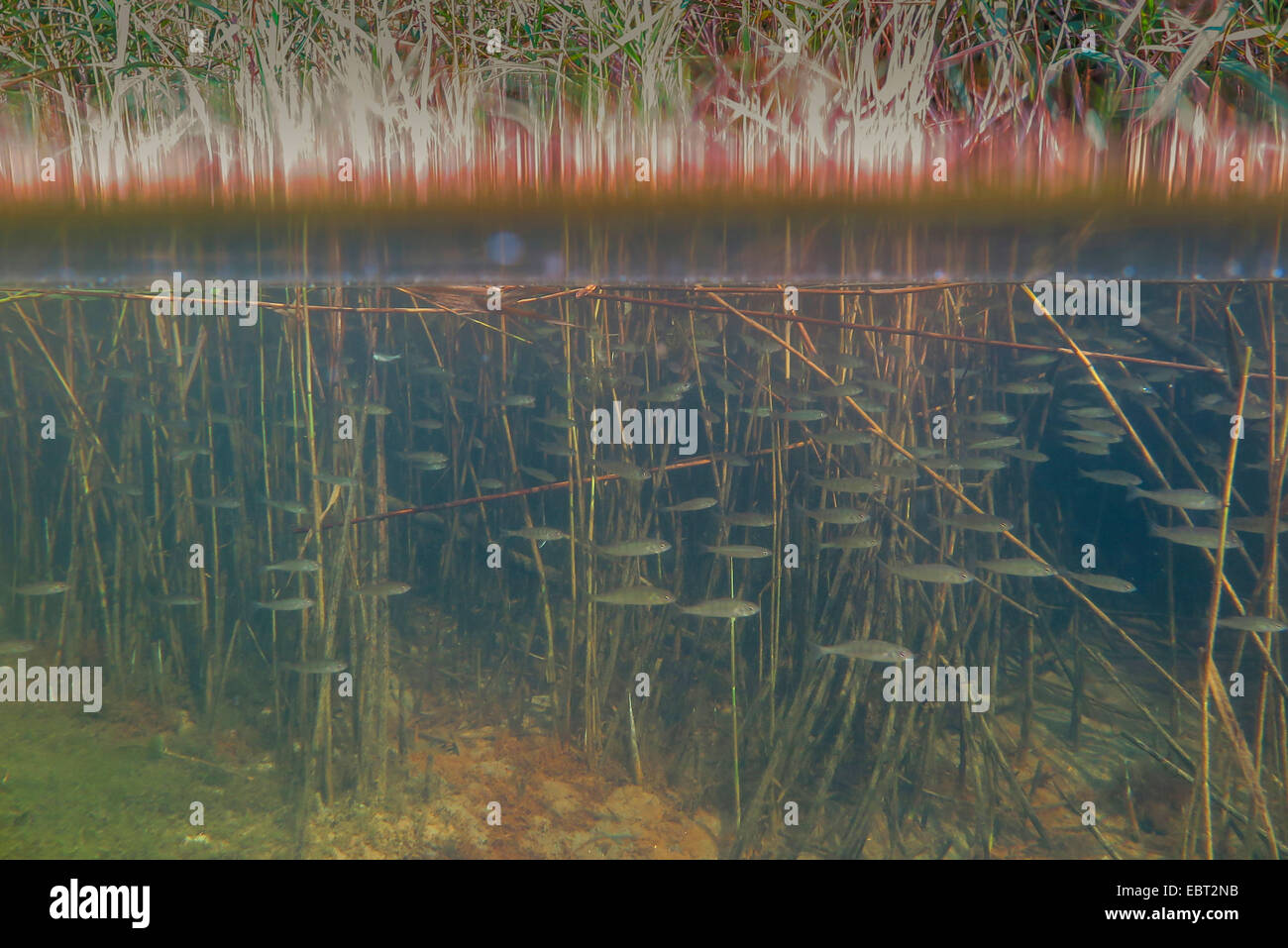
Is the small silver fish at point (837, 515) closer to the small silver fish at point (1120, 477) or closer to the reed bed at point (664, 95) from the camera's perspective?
the small silver fish at point (1120, 477)

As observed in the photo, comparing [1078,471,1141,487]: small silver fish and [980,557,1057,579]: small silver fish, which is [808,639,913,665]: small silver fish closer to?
[980,557,1057,579]: small silver fish

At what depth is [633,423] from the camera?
493 centimetres

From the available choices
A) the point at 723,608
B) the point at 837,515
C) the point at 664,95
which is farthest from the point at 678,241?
the point at 837,515

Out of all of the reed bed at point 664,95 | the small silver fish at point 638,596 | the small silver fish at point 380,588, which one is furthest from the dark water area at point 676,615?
the reed bed at point 664,95

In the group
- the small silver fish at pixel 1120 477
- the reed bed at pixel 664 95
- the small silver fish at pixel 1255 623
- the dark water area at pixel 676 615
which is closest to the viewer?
the reed bed at pixel 664 95

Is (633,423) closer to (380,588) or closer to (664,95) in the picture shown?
(380,588)

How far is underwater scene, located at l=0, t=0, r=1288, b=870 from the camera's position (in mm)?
2322

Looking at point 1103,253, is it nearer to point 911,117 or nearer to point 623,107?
point 911,117

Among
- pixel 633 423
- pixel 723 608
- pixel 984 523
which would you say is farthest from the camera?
pixel 633 423

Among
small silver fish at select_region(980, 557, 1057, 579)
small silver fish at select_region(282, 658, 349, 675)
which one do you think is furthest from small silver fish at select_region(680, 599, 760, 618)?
small silver fish at select_region(282, 658, 349, 675)

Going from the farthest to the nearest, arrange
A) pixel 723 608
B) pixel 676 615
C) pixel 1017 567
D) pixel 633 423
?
1. pixel 676 615
2. pixel 633 423
3. pixel 1017 567
4. pixel 723 608

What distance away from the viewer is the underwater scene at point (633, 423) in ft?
7.62

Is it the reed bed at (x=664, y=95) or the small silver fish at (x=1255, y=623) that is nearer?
the reed bed at (x=664, y=95)
